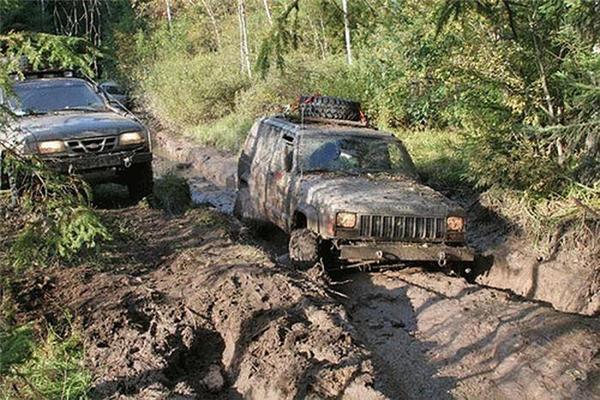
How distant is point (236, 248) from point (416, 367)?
2.79 m

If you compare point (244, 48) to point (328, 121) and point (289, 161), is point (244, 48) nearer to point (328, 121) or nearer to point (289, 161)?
point (328, 121)

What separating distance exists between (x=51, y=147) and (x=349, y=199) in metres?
4.29

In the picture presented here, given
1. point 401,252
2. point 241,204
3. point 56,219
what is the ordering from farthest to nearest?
point 241,204 < point 401,252 < point 56,219

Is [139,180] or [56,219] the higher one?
[56,219]

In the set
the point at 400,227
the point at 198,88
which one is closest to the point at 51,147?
the point at 400,227

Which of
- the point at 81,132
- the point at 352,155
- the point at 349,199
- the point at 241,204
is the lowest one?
the point at 241,204

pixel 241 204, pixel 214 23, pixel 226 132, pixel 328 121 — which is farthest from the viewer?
pixel 214 23

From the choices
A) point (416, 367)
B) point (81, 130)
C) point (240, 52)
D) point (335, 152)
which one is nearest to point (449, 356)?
point (416, 367)

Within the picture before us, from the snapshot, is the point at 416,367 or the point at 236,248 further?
the point at 236,248

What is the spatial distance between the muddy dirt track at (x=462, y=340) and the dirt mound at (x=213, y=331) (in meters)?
0.40

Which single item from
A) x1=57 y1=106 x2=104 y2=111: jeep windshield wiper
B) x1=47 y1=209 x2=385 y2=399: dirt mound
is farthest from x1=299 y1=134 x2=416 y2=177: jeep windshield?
x1=57 y1=106 x2=104 y2=111: jeep windshield wiper

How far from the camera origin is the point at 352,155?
29.2 ft

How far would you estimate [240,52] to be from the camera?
24391 mm

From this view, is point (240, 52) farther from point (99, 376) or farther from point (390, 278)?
point (99, 376)
